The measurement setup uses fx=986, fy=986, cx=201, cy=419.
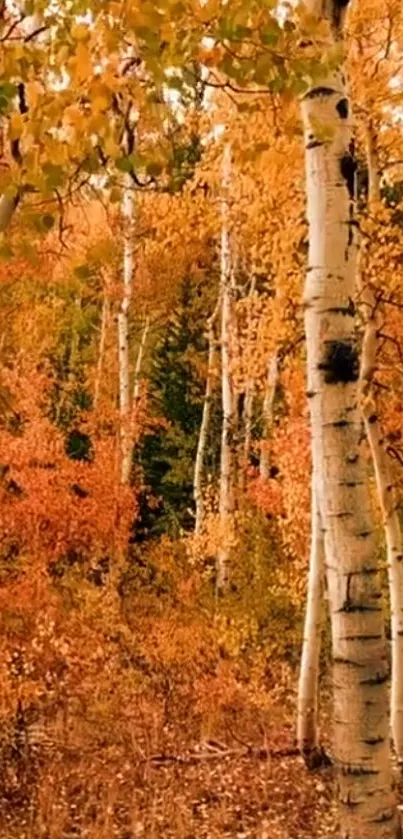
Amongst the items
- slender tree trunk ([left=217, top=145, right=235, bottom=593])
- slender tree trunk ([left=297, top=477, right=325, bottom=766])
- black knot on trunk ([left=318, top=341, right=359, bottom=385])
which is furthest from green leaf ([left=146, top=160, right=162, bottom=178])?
slender tree trunk ([left=217, top=145, right=235, bottom=593])

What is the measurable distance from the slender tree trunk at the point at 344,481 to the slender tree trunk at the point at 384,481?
5.32m

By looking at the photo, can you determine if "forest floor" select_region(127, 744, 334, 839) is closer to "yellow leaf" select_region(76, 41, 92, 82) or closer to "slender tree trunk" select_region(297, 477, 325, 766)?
"slender tree trunk" select_region(297, 477, 325, 766)

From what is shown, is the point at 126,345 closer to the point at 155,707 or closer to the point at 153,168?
the point at 155,707

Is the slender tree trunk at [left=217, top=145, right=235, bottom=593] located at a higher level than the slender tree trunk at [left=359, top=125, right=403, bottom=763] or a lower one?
higher

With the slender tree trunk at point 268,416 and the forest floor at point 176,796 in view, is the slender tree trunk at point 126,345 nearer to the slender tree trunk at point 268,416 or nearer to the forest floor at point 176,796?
the slender tree trunk at point 268,416

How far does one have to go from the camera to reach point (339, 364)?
3.27 m

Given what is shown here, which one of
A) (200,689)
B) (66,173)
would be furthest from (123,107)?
(200,689)

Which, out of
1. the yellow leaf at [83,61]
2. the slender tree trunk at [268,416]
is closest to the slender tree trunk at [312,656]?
the yellow leaf at [83,61]

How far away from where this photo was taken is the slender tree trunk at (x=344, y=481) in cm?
315

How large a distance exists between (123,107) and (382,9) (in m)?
6.17

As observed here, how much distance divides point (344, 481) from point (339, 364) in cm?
39

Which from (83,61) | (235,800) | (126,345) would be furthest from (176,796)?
(126,345)

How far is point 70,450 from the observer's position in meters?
22.4

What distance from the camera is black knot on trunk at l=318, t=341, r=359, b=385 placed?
326 centimetres
